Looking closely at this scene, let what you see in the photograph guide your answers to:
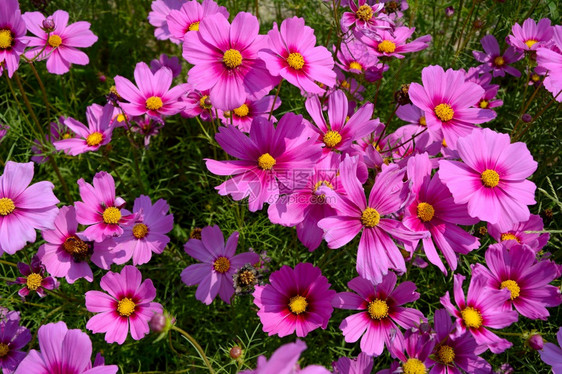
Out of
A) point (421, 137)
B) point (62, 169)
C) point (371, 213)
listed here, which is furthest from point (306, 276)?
point (62, 169)

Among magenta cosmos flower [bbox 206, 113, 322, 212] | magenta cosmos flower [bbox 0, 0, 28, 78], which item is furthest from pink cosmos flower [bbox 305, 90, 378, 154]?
magenta cosmos flower [bbox 0, 0, 28, 78]

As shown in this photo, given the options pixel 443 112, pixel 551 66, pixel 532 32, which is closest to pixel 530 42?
pixel 532 32

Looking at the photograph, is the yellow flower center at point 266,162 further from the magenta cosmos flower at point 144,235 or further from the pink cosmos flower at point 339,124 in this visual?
the magenta cosmos flower at point 144,235

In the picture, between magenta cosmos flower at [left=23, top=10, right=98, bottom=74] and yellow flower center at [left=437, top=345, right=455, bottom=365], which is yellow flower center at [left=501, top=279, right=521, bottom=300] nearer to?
yellow flower center at [left=437, top=345, right=455, bottom=365]

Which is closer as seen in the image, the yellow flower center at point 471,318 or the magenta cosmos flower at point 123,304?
the yellow flower center at point 471,318

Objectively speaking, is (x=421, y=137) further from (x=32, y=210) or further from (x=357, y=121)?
(x=32, y=210)

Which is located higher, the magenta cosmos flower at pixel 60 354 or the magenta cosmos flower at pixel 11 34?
the magenta cosmos flower at pixel 11 34

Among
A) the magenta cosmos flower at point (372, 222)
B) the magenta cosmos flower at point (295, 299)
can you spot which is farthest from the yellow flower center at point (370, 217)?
the magenta cosmos flower at point (295, 299)
